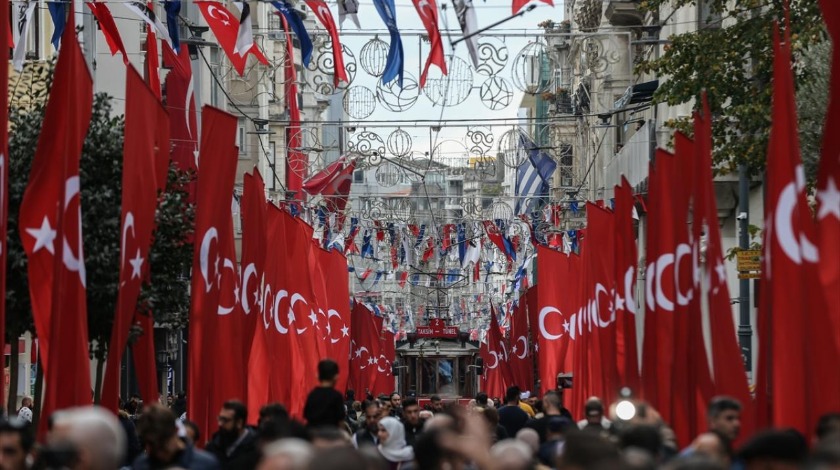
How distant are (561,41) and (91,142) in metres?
19.4

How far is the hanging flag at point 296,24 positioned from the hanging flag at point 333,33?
25 centimetres

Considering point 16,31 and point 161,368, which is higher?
point 16,31

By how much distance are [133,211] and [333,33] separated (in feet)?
30.0

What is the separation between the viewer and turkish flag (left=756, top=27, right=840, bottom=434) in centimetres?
1246

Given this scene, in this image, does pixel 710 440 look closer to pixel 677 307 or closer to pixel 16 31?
pixel 677 307

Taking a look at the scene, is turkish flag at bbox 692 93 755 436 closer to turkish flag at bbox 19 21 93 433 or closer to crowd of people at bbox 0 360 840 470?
crowd of people at bbox 0 360 840 470

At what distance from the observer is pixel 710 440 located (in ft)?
31.0

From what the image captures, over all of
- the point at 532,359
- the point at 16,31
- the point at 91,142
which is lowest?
the point at 532,359

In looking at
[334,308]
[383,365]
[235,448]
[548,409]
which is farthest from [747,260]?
[383,365]

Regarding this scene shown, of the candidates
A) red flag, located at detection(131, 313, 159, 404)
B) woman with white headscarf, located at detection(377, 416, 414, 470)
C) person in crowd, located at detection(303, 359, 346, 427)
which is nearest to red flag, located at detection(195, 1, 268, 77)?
red flag, located at detection(131, 313, 159, 404)

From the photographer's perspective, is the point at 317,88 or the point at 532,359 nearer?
the point at 317,88

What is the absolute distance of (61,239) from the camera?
14211mm

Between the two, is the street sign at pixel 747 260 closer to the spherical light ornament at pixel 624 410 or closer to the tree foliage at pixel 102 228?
the tree foliage at pixel 102 228

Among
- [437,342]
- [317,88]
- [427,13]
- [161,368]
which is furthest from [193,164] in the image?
[437,342]
